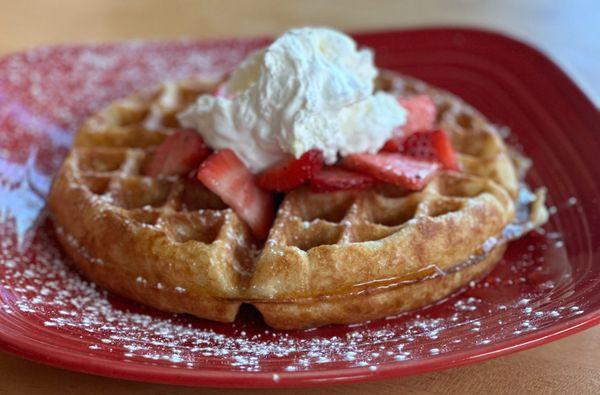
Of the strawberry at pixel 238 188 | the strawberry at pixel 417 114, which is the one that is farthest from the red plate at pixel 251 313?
the strawberry at pixel 417 114

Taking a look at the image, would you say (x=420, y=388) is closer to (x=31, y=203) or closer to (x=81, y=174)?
(x=81, y=174)

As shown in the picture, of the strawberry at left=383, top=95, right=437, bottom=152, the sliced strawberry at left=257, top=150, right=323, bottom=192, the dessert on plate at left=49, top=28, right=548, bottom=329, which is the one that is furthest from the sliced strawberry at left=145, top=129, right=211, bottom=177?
the strawberry at left=383, top=95, right=437, bottom=152

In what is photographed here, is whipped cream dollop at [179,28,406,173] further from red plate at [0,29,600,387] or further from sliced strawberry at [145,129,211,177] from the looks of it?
red plate at [0,29,600,387]

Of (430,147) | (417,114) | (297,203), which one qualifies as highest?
(417,114)

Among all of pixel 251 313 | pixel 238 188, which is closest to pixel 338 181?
pixel 238 188

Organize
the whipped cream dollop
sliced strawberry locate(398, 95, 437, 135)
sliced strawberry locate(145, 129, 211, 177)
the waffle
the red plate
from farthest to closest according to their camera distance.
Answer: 1. sliced strawberry locate(398, 95, 437, 135)
2. sliced strawberry locate(145, 129, 211, 177)
3. the whipped cream dollop
4. the waffle
5. the red plate

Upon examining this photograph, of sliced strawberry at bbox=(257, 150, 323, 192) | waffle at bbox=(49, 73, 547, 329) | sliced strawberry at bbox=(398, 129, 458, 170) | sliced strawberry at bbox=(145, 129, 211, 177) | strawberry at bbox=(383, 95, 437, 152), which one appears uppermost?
strawberry at bbox=(383, 95, 437, 152)

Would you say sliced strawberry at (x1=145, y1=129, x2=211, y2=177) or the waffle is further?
sliced strawberry at (x1=145, y1=129, x2=211, y2=177)

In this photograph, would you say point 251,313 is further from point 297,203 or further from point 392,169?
point 392,169
